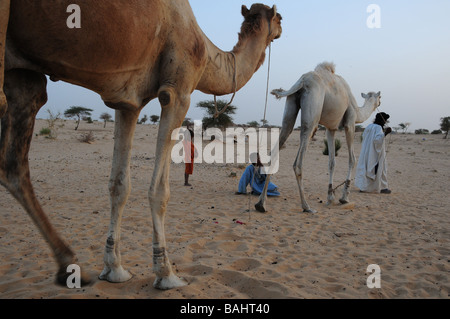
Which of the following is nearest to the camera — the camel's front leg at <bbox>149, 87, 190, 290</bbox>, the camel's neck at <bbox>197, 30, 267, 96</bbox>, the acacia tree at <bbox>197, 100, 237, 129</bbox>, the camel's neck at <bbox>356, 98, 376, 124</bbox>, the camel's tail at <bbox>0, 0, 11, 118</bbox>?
the camel's tail at <bbox>0, 0, 11, 118</bbox>

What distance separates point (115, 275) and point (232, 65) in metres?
2.30

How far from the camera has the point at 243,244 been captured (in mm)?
4535

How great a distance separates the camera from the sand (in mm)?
3105

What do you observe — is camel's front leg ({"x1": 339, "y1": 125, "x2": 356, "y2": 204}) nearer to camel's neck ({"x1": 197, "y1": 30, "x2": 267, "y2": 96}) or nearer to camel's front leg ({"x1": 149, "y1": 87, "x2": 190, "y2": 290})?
camel's neck ({"x1": 197, "y1": 30, "x2": 267, "y2": 96})

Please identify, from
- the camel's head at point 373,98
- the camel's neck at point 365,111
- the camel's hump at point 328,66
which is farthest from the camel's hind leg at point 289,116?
the camel's head at point 373,98

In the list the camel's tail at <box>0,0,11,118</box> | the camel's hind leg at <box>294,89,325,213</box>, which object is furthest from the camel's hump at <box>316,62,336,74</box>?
the camel's tail at <box>0,0,11,118</box>

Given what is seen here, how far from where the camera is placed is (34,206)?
7.54 ft

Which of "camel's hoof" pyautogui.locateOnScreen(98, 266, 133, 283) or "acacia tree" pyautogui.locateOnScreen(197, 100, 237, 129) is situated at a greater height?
"acacia tree" pyautogui.locateOnScreen(197, 100, 237, 129)

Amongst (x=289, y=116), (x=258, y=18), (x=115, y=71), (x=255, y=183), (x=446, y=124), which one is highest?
(x=446, y=124)

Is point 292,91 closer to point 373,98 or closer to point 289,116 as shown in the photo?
point 289,116

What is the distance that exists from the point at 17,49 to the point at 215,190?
7.57m

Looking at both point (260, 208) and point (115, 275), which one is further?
point (260, 208)

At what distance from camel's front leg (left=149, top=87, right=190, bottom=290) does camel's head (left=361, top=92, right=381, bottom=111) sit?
741 cm

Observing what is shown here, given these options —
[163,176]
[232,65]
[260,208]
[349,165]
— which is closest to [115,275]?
[163,176]
